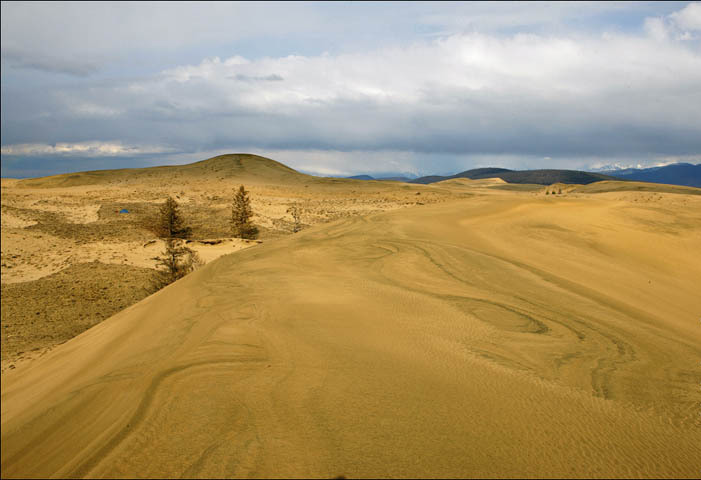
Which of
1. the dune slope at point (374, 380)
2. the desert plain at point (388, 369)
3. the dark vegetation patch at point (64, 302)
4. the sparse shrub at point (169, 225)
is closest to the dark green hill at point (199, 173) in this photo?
the sparse shrub at point (169, 225)

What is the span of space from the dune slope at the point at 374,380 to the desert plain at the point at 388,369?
0.01 meters

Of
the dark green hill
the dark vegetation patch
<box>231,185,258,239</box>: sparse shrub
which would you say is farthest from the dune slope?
the dark green hill

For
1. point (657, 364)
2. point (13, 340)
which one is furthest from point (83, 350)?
point (13, 340)

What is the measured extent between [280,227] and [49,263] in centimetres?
855

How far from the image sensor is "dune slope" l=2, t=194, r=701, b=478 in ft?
5.31

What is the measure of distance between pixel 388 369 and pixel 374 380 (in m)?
0.17

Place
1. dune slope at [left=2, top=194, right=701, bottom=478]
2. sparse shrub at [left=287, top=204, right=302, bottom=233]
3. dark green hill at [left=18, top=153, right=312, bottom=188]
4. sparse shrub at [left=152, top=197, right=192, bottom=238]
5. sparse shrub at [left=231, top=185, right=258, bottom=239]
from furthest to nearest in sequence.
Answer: dark green hill at [left=18, top=153, right=312, bottom=188], sparse shrub at [left=287, top=204, right=302, bottom=233], sparse shrub at [left=231, top=185, right=258, bottom=239], sparse shrub at [left=152, top=197, right=192, bottom=238], dune slope at [left=2, top=194, right=701, bottom=478]

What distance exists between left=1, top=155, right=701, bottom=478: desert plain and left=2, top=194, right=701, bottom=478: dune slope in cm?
1

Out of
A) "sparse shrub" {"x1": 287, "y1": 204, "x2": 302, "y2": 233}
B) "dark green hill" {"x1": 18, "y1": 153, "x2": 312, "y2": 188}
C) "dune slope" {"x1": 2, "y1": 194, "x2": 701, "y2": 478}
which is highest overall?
"dark green hill" {"x1": 18, "y1": 153, "x2": 312, "y2": 188}

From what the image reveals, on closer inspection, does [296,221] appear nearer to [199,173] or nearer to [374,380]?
[374,380]

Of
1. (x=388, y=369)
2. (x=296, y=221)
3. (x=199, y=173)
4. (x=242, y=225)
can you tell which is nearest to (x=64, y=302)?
(x=242, y=225)

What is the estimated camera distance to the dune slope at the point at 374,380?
1.62 m

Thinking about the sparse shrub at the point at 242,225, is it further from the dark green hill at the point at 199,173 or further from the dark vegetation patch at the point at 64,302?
the dark green hill at the point at 199,173

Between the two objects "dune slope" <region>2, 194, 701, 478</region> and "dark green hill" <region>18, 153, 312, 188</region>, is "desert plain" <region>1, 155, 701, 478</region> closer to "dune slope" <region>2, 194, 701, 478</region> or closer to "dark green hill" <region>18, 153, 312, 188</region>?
"dune slope" <region>2, 194, 701, 478</region>
